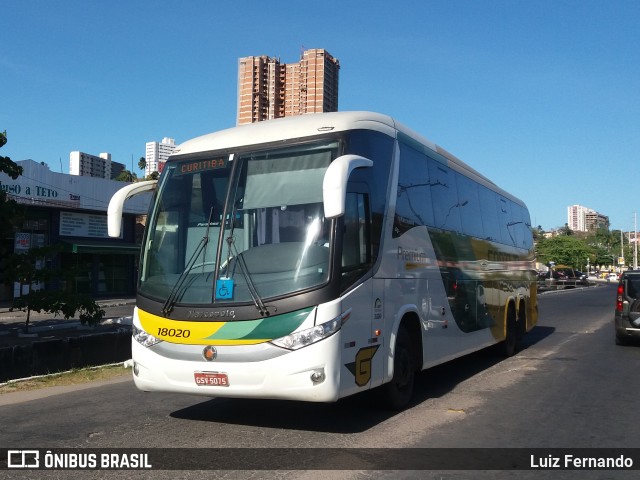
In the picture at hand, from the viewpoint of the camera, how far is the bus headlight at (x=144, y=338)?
21.2 feet

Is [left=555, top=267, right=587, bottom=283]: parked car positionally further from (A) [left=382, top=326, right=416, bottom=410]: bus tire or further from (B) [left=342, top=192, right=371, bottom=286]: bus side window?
(B) [left=342, top=192, right=371, bottom=286]: bus side window

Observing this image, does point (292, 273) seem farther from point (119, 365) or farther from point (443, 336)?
point (119, 365)

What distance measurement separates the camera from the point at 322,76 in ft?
142

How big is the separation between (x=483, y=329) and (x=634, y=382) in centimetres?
242

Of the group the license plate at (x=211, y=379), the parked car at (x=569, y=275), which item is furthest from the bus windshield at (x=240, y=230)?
the parked car at (x=569, y=275)

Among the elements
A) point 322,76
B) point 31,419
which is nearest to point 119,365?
point 31,419

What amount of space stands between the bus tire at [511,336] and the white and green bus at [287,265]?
16.6ft

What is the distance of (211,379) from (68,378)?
15.7 feet

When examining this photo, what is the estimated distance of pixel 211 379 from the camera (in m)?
6.11

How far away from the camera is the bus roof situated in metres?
6.71

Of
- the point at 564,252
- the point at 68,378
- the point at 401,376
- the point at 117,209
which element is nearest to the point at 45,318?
the point at 68,378

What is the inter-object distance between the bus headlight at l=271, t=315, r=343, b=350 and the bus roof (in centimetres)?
209

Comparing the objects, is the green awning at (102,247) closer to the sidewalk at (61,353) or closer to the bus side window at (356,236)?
the sidewalk at (61,353)

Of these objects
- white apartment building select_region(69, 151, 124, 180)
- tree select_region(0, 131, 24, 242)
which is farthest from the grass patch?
white apartment building select_region(69, 151, 124, 180)
